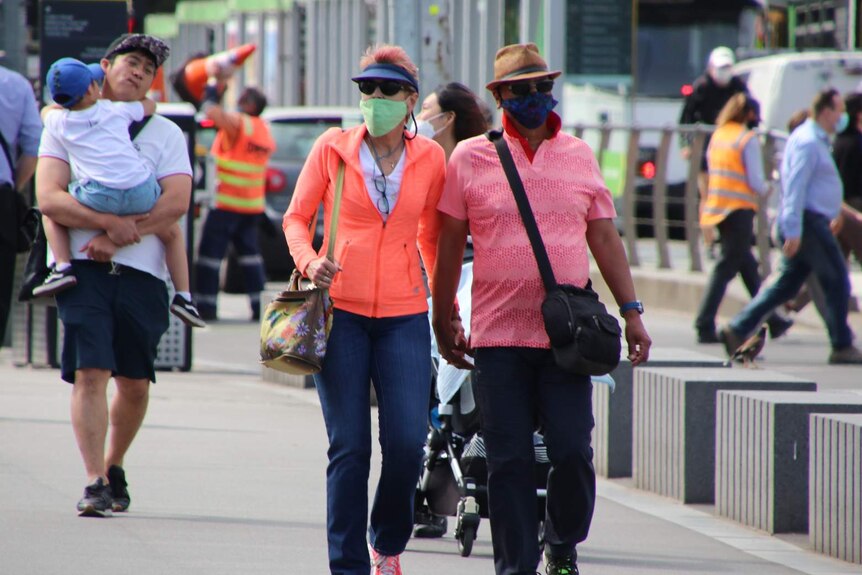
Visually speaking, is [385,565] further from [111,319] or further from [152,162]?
[152,162]

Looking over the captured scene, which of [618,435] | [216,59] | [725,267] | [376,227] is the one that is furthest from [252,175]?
[376,227]

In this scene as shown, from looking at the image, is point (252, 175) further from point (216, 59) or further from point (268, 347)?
point (268, 347)

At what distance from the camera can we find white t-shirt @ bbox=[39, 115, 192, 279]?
22.9 ft

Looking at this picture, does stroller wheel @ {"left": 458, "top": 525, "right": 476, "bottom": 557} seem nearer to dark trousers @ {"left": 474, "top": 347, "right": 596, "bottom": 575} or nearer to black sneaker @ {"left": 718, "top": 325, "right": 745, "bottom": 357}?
dark trousers @ {"left": 474, "top": 347, "right": 596, "bottom": 575}

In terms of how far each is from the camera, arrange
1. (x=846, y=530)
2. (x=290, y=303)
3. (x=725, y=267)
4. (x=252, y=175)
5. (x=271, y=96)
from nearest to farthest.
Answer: (x=290, y=303)
(x=846, y=530)
(x=725, y=267)
(x=252, y=175)
(x=271, y=96)

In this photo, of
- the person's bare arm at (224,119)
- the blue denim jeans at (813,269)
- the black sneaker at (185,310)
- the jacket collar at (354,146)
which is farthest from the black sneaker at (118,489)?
the person's bare arm at (224,119)

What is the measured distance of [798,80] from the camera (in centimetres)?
2258

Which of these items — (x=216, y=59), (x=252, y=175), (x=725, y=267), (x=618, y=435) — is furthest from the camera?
(x=216, y=59)

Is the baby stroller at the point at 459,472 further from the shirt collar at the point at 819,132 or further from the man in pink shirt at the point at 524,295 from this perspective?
the shirt collar at the point at 819,132

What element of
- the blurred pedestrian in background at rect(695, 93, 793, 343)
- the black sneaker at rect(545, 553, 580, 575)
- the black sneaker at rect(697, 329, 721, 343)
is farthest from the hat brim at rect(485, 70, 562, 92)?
the black sneaker at rect(697, 329, 721, 343)

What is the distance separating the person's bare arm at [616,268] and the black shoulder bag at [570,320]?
145 mm

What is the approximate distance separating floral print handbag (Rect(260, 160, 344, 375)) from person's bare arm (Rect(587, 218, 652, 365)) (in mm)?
792

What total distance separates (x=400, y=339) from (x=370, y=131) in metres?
0.63

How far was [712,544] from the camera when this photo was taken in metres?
6.98
